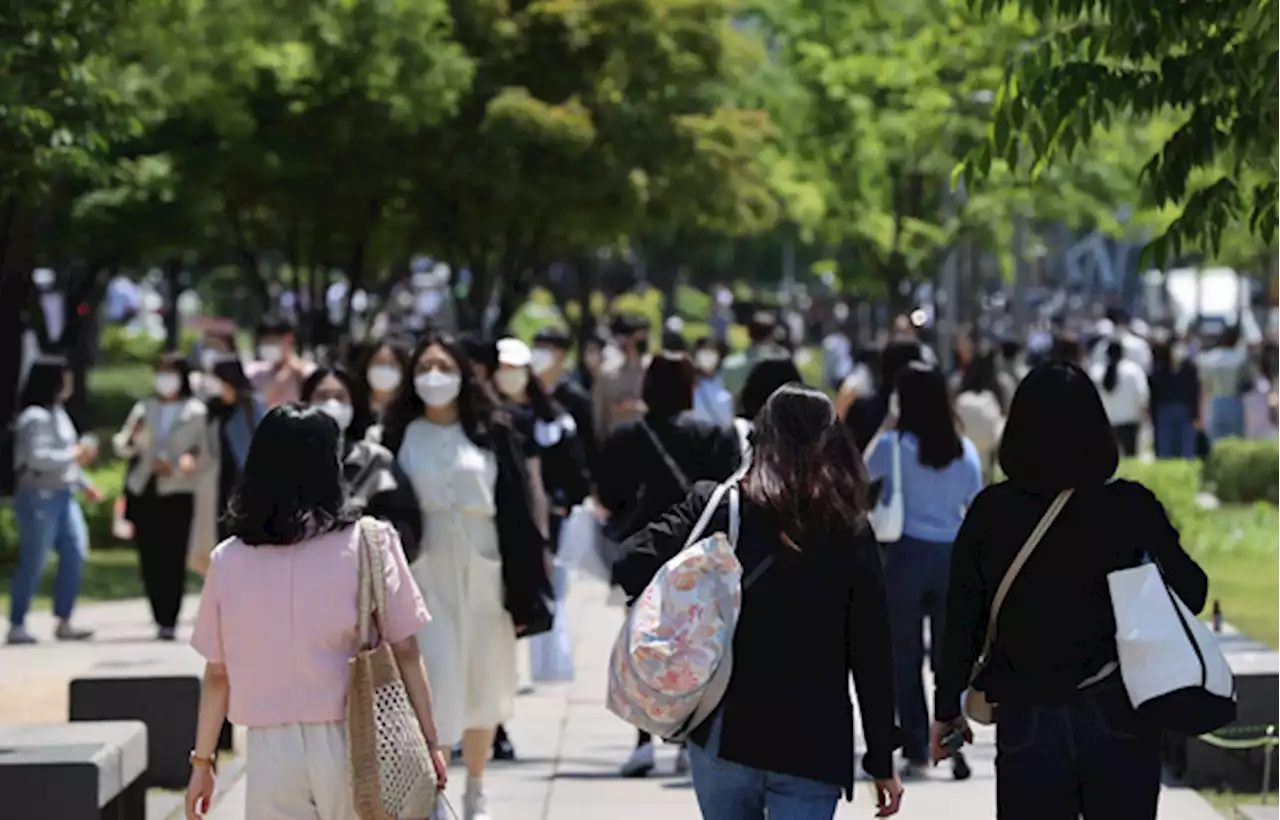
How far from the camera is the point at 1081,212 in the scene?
131 feet

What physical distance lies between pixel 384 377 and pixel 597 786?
1866mm

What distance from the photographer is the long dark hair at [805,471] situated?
6.00 metres

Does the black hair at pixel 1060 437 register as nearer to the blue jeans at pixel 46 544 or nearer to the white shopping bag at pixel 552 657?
the white shopping bag at pixel 552 657

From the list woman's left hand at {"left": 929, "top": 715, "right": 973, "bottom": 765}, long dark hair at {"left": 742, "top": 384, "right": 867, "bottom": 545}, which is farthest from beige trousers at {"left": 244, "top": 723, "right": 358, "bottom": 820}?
woman's left hand at {"left": 929, "top": 715, "right": 973, "bottom": 765}

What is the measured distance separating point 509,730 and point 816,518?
6.47m

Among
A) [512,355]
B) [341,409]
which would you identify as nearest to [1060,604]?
[341,409]

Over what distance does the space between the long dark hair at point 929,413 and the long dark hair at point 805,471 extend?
422 centimetres

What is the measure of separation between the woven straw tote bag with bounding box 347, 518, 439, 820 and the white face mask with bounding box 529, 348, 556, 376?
9.28 metres

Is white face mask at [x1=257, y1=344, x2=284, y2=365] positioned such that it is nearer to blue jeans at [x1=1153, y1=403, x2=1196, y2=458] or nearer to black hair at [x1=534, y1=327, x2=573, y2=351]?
black hair at [x1=534, y1=327, x2=573, y2=351]

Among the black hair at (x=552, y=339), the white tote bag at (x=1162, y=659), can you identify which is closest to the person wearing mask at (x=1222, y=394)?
the black hair at (x=552, y=339)

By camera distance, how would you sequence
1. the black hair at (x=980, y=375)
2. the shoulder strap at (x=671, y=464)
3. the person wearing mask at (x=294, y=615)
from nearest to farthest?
the person wearing mask at (x=294, y=615)
the shoulder strap at (x=671, y=464)
the black hair at (x=980, y=375)

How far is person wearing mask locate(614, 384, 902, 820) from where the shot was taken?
5.93 meters

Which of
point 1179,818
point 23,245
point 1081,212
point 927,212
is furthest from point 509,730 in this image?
point 1081,212

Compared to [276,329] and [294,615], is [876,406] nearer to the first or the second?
[276,329]
